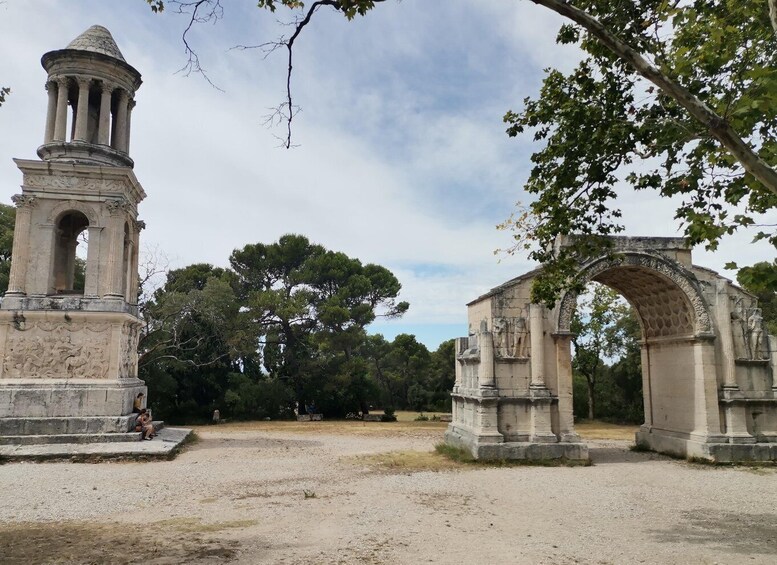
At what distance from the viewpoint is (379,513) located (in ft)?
26.2

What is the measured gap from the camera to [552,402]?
43.2ft

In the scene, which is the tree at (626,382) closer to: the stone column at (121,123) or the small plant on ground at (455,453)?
the small plant on ground at (455,453)

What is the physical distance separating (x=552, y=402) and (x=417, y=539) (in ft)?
24.1

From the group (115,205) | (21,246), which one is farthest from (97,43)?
(21,246)

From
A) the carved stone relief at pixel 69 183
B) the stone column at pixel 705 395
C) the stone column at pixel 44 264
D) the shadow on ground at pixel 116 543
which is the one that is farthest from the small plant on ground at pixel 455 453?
the carved stone relief at pixel 69 183

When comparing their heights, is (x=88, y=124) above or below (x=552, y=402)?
above

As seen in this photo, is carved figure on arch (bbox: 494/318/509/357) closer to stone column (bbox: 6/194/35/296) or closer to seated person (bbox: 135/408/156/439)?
seated person (bbox: 135/408/156/439)

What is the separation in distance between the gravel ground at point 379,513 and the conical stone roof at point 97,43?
11559mm

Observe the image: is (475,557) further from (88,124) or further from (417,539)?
(88,124)

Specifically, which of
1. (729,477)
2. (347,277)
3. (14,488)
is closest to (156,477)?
(14,488)

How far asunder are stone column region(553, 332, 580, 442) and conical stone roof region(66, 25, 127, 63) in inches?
585

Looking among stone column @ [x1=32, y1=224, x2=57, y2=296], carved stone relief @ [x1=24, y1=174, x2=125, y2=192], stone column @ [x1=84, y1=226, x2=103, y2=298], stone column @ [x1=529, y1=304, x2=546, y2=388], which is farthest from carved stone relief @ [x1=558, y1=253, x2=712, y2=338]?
stone column @ [x1=32, y1=224, x2=57, y2=296]

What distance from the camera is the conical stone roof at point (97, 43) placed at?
16156 millimetres

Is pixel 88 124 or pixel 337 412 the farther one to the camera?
pixel 337 412
